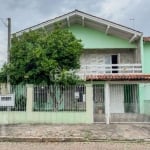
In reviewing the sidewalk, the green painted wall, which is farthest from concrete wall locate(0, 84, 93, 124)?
the green painted wall

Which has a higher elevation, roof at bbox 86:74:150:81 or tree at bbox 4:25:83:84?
tree at bbox 4:25:83:84

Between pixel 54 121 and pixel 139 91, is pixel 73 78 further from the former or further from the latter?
pixel 139 91

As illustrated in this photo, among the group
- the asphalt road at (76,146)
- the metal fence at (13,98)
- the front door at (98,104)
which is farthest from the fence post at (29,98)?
the asphalt road at (76,146)

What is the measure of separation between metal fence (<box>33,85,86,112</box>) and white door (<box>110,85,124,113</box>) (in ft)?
12.0

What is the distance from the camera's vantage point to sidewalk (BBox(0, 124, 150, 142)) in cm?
1698

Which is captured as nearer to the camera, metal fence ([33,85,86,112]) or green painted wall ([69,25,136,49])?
metal fence ([33,85,86,112])

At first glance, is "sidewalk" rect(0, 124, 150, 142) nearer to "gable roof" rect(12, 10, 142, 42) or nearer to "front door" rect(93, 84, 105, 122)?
"front door" rect(93, 84, 105, 122)

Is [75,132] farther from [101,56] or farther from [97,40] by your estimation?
[97,40]

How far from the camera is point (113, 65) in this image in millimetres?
26781

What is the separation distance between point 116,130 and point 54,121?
3862mm

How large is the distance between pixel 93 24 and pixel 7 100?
11.0m

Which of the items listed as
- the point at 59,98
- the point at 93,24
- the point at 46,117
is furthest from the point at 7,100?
the point at 93,24

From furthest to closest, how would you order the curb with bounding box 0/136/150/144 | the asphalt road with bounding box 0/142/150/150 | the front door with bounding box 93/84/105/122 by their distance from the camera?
the front door with bounding box 93/84/105/122 < the curb with bounding box 0/136/150/144 < the asphalt road with bounding box 0/142/150/150

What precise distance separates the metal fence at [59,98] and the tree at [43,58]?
55 centimetres
